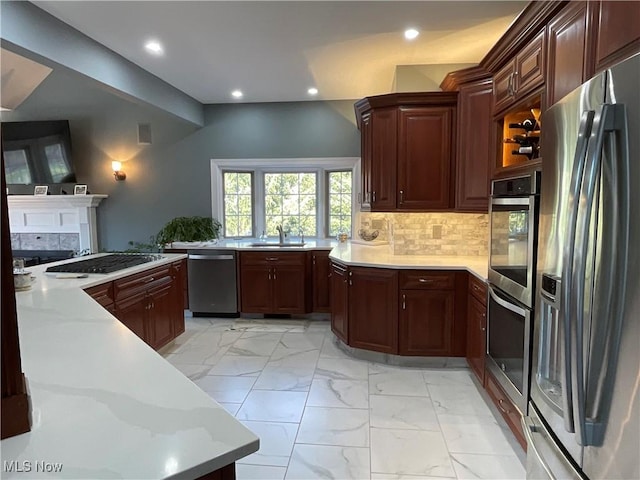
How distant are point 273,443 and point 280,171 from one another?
12.9 feet

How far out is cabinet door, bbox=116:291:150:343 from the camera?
10.0ft

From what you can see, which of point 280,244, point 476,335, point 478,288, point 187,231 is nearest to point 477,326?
point 476,335

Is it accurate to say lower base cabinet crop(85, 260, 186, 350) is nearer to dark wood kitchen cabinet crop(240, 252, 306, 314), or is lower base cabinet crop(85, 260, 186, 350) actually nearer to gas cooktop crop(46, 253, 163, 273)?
gas cooktop crop(46, 253, 163, 273)

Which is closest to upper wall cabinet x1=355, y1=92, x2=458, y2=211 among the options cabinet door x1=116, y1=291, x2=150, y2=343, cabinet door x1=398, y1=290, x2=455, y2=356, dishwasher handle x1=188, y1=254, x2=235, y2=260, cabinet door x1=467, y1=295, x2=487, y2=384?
cabinet door x1=398, y1=290, x2=455, y2=356

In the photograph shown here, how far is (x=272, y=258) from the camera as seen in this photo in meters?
4.85

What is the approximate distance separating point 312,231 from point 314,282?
3.26 ft

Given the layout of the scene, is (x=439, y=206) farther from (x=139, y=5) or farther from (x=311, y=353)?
(x=139, y=5)

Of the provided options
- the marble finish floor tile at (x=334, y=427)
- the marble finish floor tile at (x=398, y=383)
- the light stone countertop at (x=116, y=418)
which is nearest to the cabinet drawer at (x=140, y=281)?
the light stone countertop at (x=116, y=418)

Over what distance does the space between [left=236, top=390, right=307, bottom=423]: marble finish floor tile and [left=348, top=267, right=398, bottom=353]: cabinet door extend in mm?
835

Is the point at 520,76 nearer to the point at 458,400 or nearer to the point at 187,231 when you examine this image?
the point at 458,400

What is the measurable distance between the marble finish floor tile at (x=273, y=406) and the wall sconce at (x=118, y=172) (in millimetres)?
4036

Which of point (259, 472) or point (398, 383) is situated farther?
point (398, 383)

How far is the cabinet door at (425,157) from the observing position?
3.59m

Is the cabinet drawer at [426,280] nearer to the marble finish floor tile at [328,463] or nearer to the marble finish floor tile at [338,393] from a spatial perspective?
the marble finish floor tile at [338,393]
